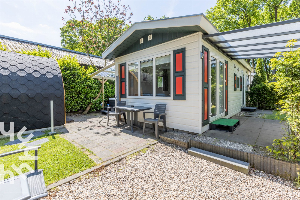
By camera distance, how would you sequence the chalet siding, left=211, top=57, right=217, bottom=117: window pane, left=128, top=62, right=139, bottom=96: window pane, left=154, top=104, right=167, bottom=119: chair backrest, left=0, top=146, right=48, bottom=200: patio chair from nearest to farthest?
left=0, top=146, right=48, bottom=200: patio chair → the chalet siding → left=154, top=104, right=167, bottom=119: chair backrest → left=211, top=57, right=217, bottom=117: window pane → left=128, top=62, right=139, bottom=96: window pane

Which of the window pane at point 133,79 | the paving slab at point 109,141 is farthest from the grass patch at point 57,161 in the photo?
the window pane at point 133,79

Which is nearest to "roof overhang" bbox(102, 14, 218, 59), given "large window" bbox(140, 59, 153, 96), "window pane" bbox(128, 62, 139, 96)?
"window pane" bbox(128, 62, 139, 96)

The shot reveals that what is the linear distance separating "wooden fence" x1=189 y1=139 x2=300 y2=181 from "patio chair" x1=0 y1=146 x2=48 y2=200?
307 cm

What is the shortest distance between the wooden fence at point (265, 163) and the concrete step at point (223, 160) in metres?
0.16

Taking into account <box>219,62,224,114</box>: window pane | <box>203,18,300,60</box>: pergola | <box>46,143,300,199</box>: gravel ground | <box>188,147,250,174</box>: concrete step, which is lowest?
<box>46,143,300,199</box>: gravel ground

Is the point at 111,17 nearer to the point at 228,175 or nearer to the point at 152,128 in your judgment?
the point at 152,128

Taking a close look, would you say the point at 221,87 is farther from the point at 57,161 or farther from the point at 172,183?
the point at 57,161

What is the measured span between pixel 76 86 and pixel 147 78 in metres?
4.51

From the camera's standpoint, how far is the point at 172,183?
2201 mm

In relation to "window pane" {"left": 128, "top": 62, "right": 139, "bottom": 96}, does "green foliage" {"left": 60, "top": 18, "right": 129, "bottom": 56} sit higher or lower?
higher

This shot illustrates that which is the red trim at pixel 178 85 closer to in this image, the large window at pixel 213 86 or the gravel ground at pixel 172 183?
the large window at pixel 213 86

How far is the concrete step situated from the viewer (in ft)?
8.18

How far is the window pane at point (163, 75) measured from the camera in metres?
4.70

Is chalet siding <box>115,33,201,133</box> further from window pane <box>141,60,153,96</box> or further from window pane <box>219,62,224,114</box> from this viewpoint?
window pane <box>219,62,224,114</box>
